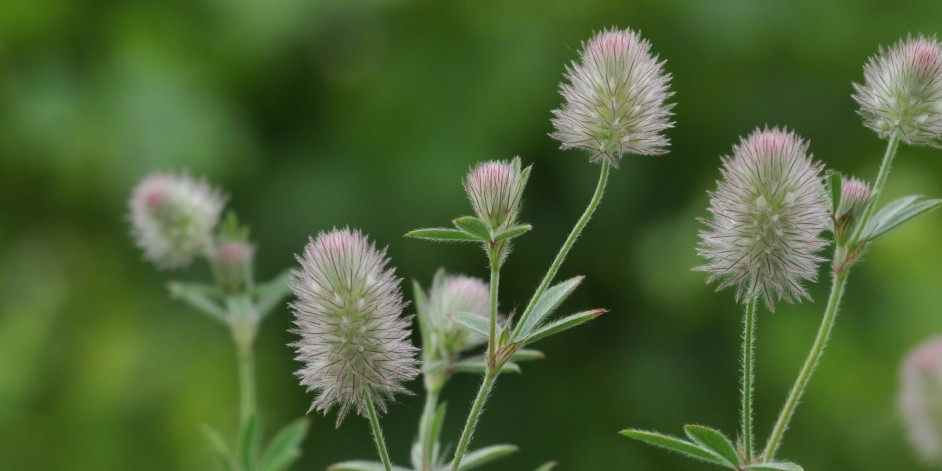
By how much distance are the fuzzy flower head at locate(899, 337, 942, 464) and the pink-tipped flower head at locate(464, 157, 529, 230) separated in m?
1.20

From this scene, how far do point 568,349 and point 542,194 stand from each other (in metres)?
0.70

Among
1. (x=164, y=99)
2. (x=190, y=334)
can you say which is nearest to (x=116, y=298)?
(x=190, y=334)

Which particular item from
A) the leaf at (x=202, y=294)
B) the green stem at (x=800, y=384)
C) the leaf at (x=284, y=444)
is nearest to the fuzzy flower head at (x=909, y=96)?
the green stem at (x=800, y=384)

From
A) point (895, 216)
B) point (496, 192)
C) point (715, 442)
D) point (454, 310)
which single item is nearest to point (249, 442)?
point (454, 310)

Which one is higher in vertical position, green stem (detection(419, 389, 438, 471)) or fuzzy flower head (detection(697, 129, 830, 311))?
fuzzy flower head (detection(697, 129, 830, 311))

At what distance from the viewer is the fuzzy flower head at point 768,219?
1.32 metres

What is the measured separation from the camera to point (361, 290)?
131 cm

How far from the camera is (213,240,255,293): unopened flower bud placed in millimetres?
2029

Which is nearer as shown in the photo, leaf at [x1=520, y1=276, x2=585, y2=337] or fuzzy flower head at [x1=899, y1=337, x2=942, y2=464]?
leaf at [x1=520, y1=276, x2=585, y2=337]

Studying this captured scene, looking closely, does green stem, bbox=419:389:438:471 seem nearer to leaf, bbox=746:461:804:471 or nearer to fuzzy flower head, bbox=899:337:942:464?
leaf, bbox=746:461:804:471

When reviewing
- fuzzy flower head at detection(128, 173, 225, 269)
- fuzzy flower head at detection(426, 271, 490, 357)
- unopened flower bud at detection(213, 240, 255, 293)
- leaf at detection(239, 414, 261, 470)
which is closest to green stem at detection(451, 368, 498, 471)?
fuzzy flower head at detection(426, 271, 490, 357)

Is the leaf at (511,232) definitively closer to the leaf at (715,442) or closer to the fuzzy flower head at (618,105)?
the fuzzy flower head at (618,105)

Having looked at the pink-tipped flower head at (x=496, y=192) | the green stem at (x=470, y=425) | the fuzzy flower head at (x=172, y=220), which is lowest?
the green stem at (x=470, y=425)

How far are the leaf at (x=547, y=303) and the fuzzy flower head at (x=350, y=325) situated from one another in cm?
17
